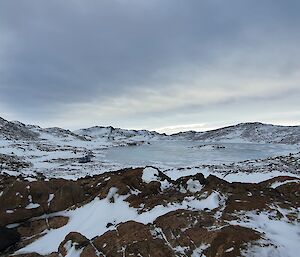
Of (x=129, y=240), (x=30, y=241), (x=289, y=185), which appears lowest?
(x=30, y=241)

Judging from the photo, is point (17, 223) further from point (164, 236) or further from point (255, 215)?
point (255, 215)

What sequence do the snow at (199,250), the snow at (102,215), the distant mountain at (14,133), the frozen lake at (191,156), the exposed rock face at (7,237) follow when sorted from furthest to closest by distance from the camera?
the distant mountain at (14,133) → the frozen lake at (191,156) → the exposed rock face at (7,237) → the snow at (102,215) → the snow at (199,250)

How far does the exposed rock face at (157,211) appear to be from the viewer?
9.16m

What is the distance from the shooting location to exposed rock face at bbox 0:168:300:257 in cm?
916

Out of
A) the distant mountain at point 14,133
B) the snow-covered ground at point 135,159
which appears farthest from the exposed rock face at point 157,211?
the distant mountain at point 14,133

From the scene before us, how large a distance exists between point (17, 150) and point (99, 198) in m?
46.5

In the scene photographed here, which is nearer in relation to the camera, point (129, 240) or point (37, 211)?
point (129, 240)

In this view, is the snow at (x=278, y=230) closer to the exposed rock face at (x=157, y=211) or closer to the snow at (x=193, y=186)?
the exposed rock face at (x=157, y=211)

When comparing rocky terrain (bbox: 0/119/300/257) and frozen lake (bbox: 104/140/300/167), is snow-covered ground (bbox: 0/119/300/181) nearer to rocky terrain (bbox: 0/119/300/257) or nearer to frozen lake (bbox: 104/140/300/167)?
A: frozen lake (bbox: 104/140/300/167)

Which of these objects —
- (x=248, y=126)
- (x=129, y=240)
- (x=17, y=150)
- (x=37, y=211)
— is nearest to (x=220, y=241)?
(x=129, y=240)

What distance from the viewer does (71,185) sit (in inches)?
638

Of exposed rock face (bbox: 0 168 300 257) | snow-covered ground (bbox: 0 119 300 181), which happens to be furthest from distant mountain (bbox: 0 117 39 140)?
exposed rock face (bbox: 0 168 300 257)

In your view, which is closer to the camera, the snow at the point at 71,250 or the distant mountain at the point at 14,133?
the snow at the point at 71,250

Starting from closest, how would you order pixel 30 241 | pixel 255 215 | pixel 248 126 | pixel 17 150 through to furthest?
pixel 255 215, pixel 30 241, pixel 17 150, pixel 248 126
